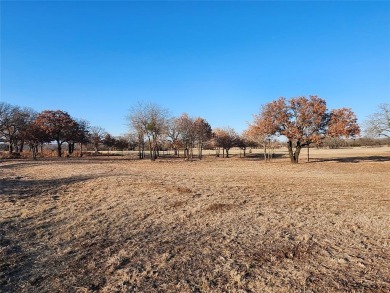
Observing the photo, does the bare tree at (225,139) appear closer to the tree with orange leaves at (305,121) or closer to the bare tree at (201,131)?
the bare tree at (201,131)

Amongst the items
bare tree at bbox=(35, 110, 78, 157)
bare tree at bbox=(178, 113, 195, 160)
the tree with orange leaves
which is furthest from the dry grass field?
bare tree at bbox=(35, 110, 78, 157)

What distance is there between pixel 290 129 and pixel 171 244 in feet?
99.1

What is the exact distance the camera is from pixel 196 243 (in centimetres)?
601

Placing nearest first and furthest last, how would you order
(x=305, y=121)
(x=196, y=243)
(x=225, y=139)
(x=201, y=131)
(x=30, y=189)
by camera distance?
(x=196, y=243) → (x=30, y=189) → (x=305, y=121) → (x=201, y=131) → (x=225, y=139)

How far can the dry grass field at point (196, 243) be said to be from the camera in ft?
14.2

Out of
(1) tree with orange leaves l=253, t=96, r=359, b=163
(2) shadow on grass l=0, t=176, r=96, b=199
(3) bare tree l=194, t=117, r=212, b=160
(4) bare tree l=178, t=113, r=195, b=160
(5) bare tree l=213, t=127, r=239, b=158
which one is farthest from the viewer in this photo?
(5) bare tree l=213, t=127, r=239, b=158

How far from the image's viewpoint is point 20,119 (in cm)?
5319

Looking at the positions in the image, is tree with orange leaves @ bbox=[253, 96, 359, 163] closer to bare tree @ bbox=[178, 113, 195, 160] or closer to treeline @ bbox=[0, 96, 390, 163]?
treeline @ bbox=[0, 96, 390, 163]

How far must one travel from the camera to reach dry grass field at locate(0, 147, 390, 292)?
4324 mm

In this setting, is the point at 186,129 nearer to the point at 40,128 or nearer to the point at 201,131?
the point at 201,131

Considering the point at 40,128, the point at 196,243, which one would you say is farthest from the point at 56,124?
the point at 196,243

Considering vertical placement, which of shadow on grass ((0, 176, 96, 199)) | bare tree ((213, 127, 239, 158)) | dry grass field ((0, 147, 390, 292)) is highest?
bare tree ((213, 127, 239, 158))

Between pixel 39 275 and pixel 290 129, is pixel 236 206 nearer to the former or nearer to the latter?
pixel 39 275

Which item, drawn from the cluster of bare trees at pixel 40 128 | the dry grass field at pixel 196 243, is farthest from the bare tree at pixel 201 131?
the dry grass field at pixel 196 243
